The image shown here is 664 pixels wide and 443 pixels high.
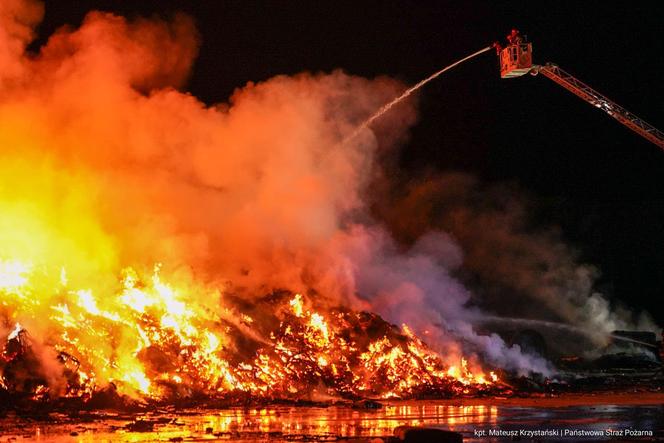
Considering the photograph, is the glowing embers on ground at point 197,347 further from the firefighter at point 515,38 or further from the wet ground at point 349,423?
the firefighter at point 515,38

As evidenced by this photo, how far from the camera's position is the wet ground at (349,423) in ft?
99.6

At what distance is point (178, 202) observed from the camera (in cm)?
5138

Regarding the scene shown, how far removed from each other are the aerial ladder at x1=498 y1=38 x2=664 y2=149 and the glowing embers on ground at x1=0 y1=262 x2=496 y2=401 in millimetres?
16718

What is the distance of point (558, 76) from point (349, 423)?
19.6m

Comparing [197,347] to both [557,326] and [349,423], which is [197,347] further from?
[557,326]

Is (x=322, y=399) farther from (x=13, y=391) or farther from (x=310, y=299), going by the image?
(x=13, y=391)

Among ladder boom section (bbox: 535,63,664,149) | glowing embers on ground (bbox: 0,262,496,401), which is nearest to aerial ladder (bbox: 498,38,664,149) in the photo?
ladder boom section (bbox: 535,63,664,149)

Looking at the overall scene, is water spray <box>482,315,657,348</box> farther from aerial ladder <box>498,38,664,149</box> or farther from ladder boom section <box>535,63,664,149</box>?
ladder boom section <box>535,63,664,149</box>

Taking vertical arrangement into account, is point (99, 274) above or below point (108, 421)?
above

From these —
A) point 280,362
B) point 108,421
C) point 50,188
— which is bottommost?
point 108,421

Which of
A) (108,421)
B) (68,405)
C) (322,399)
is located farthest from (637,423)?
(68,405)

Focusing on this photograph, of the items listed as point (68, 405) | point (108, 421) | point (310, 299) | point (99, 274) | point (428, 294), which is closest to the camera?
point (108, 421)

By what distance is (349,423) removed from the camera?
3494 cm

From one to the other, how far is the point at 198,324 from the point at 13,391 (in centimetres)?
1117
